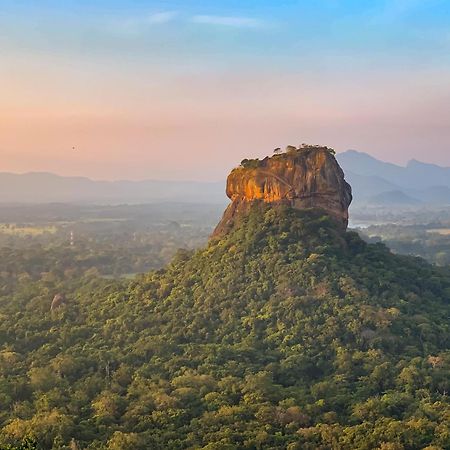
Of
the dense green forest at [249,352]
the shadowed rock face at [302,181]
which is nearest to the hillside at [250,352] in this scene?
the dense green forest at [249,352]

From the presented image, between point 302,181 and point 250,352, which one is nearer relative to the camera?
point 250,352

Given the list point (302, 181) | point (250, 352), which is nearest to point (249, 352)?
point (250, 352)

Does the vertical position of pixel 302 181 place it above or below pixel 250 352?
above

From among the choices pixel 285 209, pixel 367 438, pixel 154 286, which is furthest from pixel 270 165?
pixel 367 438

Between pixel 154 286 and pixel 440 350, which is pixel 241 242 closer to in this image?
pixel 154 286

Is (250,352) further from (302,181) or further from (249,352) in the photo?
(302,181)

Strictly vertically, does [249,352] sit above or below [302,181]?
below
